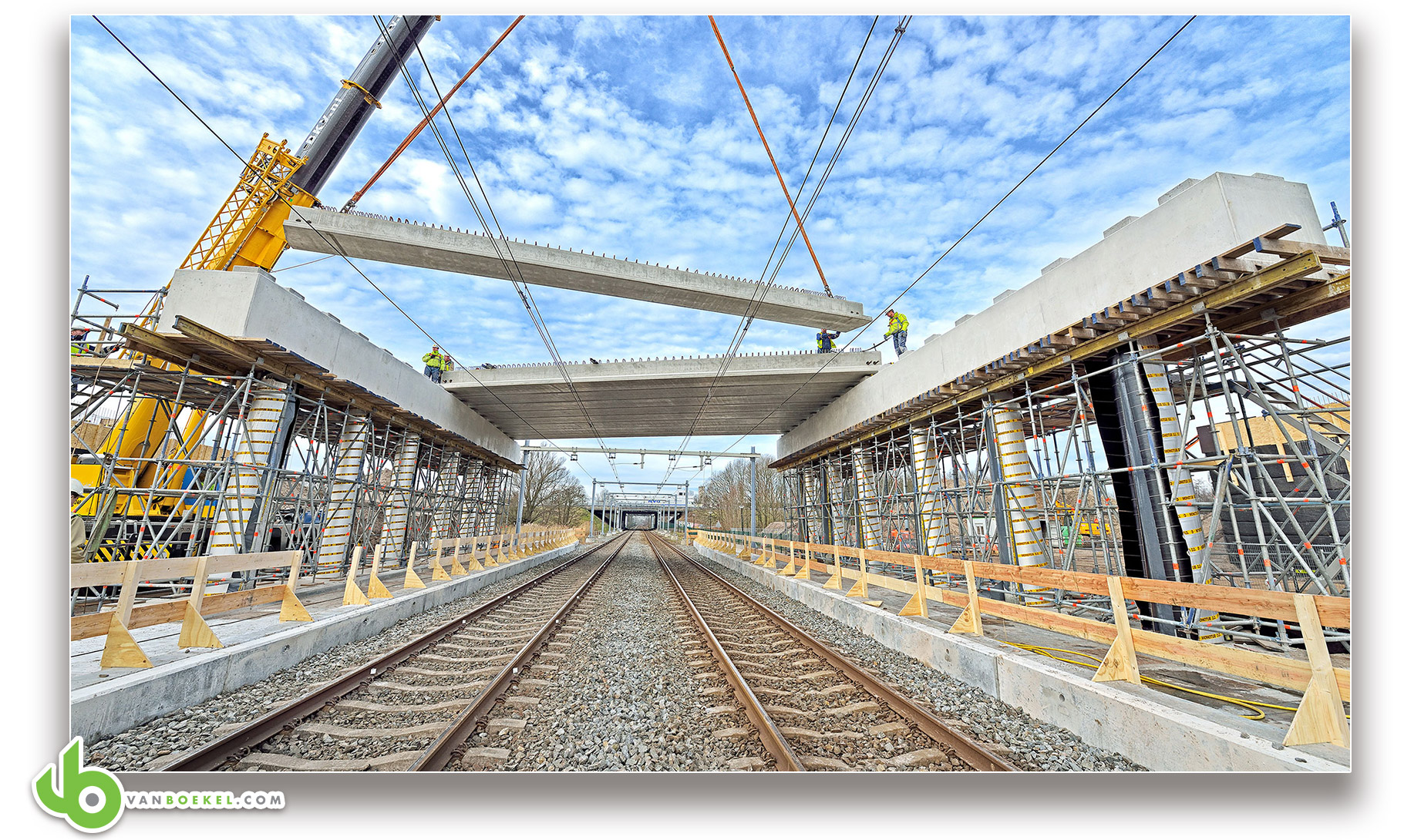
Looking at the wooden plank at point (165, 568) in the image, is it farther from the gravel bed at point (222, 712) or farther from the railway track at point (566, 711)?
the railway track at point (566, 711)

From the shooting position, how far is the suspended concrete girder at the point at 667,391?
49.5ft

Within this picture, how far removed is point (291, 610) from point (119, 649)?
2.45m

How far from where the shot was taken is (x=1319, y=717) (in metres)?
2.53

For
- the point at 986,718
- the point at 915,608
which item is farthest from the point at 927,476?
the point at 986,718

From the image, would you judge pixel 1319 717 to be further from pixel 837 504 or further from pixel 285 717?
pixel 837 504

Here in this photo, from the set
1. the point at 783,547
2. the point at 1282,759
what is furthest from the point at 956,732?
the point at 783,547

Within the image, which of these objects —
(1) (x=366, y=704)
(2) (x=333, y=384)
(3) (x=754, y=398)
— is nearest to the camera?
(1) (x=366, y=704)

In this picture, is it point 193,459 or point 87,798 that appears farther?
point 193,459

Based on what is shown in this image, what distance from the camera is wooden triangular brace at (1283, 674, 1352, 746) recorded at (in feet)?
8.26

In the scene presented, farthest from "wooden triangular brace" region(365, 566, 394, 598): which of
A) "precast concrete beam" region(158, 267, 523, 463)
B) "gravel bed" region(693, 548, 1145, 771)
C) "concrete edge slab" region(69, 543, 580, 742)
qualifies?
"gravel bed" region(693, 548, 1145, 771)

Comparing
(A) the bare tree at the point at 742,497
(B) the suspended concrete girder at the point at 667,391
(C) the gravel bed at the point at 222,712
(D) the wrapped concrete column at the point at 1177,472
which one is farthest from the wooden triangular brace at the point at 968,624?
(A) the bare tree at the point at 742,497

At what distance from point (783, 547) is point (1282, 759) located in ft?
46.9

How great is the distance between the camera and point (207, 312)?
8055 millimetres
